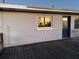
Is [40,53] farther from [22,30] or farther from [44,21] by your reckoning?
[44,21]

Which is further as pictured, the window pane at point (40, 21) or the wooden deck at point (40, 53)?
the window pane at point (40, 21)

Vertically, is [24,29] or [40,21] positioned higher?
[40,21]

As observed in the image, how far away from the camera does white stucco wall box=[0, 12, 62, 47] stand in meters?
11.6

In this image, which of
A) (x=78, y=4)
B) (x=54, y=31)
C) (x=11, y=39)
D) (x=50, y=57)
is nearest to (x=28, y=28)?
(x=11, y=39)

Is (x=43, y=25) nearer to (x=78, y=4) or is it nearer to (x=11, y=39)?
(x=11, y=39)

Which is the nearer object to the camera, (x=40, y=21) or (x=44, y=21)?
(x=40, y=21)

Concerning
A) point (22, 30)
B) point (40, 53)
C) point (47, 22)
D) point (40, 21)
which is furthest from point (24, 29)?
point (40, 53)

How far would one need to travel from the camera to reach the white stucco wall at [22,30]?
11.6m

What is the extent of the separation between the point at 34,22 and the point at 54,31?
92.3 inches

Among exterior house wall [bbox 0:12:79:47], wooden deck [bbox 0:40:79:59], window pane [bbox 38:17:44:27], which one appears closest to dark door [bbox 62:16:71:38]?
exterior house wall [bbox 0:12:79:47]

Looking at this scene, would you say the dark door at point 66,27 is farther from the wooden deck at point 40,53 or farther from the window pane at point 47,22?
the wooden deck at point 40,53

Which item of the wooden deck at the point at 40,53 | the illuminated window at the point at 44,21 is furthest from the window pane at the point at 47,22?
the wooden deck at the point at 40,53

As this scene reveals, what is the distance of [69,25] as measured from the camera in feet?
51.8

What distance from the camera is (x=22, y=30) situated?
12414 millimetres
